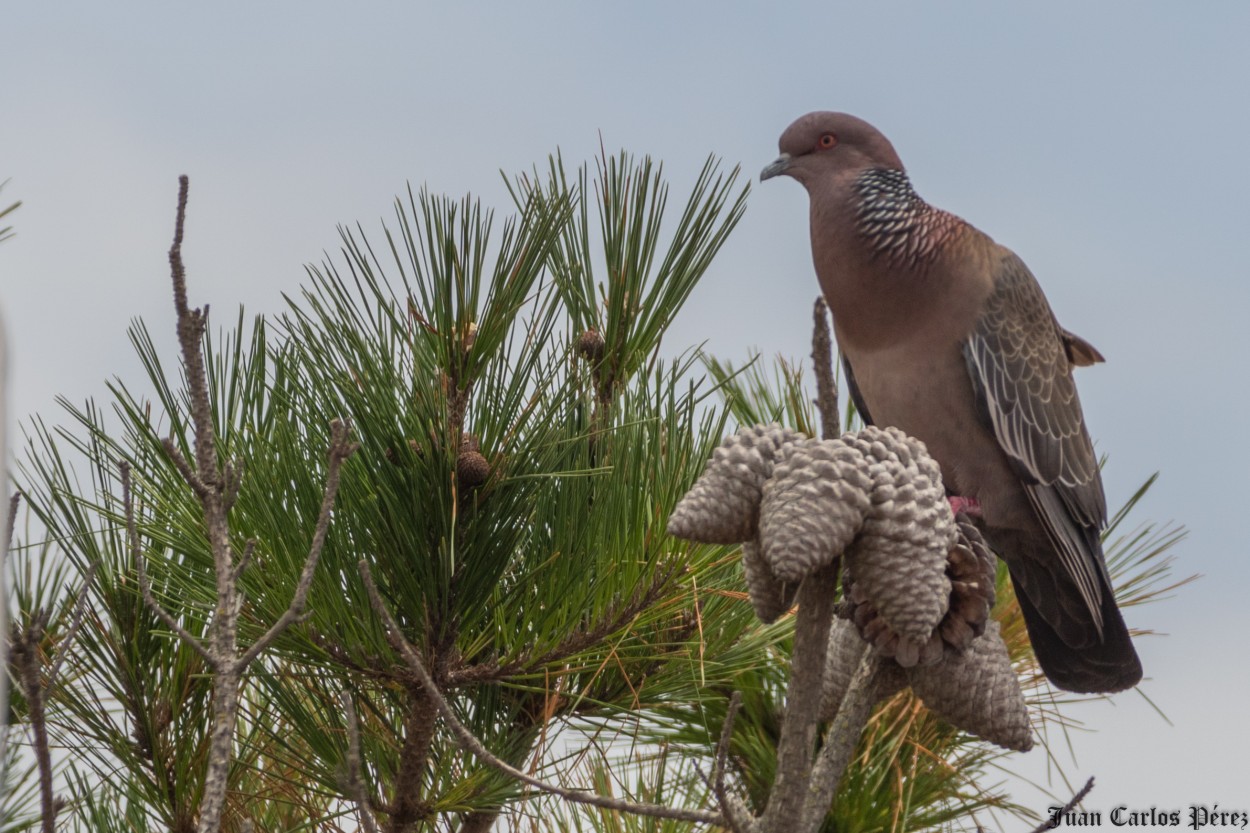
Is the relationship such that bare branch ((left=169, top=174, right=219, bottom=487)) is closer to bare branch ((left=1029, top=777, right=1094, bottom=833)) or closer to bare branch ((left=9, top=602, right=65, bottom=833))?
bare branch ((left=9, top=602, right=65, bottom=833))

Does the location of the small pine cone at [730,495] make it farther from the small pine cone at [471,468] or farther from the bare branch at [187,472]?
the small pine cone at [471,468]

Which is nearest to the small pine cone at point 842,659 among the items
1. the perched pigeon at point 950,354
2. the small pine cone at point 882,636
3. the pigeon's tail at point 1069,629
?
the small pine cone at point 882,636

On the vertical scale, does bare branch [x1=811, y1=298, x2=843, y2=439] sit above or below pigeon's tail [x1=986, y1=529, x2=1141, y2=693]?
above

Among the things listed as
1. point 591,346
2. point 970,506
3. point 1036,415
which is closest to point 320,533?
point 591,346

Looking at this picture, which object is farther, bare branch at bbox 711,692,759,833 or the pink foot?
the pink foot

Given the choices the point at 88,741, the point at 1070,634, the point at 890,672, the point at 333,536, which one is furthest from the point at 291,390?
the point at 1070,634

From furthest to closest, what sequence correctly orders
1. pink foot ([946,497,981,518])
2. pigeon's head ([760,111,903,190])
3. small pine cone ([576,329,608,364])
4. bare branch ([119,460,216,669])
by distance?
pigeon's head ([760,111,903,190]) < pink foot ([946,497,981,518]) < small pine cone ([576,329,608,364]) < bare branch ([119,460,216,669])

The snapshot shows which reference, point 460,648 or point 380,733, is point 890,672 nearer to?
point 460,648

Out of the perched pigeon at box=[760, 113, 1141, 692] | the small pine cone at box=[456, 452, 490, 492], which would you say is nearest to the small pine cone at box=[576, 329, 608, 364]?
the small pine cone at box=[456, 452, 490, 492]

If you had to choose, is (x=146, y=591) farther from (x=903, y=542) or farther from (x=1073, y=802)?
(x=1073, y=802)

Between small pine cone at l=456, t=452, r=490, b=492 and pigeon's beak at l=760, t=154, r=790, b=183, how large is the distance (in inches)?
47.0

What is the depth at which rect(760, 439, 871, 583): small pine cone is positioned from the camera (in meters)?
1.09

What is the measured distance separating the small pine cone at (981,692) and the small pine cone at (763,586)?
0.50 ft

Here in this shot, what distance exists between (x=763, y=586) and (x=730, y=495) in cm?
11
